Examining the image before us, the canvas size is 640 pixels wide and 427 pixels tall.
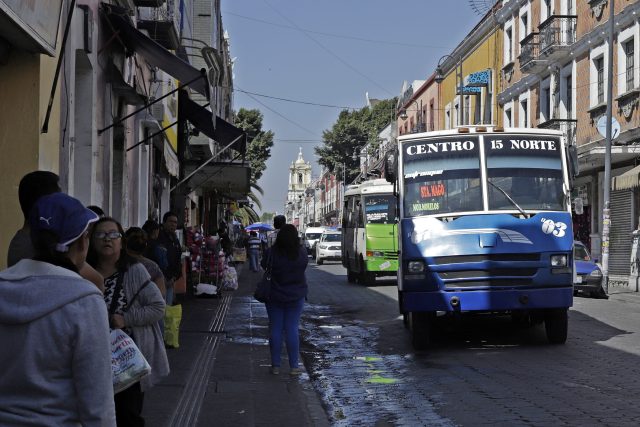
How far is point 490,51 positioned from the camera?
1719 inches

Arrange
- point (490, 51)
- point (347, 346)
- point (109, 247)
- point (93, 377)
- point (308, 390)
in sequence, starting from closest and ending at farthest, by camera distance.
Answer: point (93, 377)
point (109, 247)
point (308, 390)
point (347, 346)
point (490, 51)

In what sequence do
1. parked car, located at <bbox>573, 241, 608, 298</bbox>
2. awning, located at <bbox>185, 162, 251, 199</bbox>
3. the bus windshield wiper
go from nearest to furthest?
1. the bus windshield wiper
2. parked car, located at <bbox>573, 241, 608, 298</bbox>
3. awning, located at <bbox>185, 162, 251, 199</bbox>

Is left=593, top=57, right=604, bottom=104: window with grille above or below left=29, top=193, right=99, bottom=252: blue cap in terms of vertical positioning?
above

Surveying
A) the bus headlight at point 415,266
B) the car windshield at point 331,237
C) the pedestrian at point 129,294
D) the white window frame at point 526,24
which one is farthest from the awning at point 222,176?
the pedestrian at point 129,294

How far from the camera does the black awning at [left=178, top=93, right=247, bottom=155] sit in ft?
66.9

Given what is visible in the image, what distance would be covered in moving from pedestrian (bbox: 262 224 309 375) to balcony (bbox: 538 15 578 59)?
24.4 m

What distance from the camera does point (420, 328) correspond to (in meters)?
12.3

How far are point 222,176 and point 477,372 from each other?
19.8 m

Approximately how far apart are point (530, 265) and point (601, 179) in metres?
20.7

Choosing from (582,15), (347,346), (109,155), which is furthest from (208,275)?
(582,15)

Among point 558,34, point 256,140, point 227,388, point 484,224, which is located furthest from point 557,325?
point 256,140

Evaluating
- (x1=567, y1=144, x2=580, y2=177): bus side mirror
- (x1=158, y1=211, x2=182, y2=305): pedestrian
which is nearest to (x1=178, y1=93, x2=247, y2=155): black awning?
(x1=158, y1=211, x2=182, y2=305): pedestrian

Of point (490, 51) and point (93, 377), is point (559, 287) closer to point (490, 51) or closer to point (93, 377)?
point (93, 377)

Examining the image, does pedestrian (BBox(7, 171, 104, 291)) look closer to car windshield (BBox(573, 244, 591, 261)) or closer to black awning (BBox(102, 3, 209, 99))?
black awning (BBox(102, 3, 209, 99))
